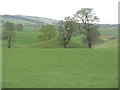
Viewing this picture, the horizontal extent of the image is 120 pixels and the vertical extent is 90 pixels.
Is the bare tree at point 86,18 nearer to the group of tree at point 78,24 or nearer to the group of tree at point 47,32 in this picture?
the group of tree at point 78,24

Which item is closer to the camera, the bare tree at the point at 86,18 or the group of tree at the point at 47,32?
the bare tree at the point at 86,18

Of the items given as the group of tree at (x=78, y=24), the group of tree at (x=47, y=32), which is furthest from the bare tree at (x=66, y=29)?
the group of tree at (x=47, y=32)

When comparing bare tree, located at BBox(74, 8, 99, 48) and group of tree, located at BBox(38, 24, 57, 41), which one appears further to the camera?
group of tree, located at BBox(38, 24, 57, 41)

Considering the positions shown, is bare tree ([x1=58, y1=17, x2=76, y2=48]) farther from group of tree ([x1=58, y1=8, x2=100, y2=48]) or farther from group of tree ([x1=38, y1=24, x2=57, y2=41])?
group of tree ([x1=38, y1=24, x2=57, y2=41])

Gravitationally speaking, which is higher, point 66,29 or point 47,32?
point 66,29

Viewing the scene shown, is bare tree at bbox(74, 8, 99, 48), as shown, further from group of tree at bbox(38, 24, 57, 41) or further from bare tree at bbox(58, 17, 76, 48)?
group of tree at bbox(38, 24, 57, 41)

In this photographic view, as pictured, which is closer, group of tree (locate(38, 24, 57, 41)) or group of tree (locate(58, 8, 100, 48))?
group of tree (locate(58, 8, 100, 48))

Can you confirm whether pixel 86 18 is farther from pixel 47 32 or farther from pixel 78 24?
pixel 47 32

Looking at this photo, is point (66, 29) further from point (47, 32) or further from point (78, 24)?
point (47, 32)

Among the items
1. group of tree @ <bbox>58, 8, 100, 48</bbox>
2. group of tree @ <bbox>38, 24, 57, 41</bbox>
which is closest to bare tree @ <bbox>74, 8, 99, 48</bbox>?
group of tree @ <bbox>58, 8, 100, 48</bbox>

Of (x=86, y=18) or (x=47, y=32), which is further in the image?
(x=47, y=32)

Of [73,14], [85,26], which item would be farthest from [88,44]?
[73,14]

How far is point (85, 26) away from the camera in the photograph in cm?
4884

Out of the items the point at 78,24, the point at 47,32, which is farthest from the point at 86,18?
the point at 47,32
